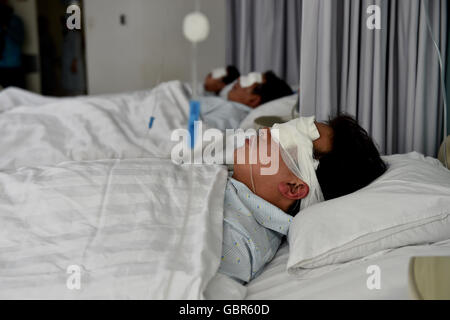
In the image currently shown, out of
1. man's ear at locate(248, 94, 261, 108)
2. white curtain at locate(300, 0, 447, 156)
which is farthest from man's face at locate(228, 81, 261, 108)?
white curtain at locate(300, 0, 447, 156)

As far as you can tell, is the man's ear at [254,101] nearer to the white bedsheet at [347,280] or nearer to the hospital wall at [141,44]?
the hospital wall at [141,44]

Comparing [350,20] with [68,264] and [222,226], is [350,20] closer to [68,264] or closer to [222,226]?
[222,226]

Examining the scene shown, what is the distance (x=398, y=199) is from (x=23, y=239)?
0.82m

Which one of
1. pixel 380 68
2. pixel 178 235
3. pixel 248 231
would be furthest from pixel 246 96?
pixel 178 235

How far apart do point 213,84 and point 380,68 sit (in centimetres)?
165

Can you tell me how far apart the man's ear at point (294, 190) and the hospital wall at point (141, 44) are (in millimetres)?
1643

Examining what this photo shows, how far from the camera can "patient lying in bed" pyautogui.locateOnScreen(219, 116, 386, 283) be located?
1.11m

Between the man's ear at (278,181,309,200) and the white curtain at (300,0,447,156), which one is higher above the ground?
the white curtain at (300,0,447,156)

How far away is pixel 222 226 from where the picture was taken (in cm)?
98

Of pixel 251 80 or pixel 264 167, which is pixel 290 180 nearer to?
pixel 264 167

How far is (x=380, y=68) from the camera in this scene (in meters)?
1.39

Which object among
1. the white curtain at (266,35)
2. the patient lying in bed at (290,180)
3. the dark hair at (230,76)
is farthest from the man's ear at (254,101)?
the patient lying in bed at (290,180)

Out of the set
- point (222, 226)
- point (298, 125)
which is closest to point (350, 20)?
point (298, 125)

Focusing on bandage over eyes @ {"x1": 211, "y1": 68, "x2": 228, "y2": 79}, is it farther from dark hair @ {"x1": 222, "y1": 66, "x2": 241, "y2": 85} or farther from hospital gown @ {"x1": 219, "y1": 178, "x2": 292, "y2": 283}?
hospital gown @ {"x1": 219, "y1": 178, "x2": 292, "y2": 283}
